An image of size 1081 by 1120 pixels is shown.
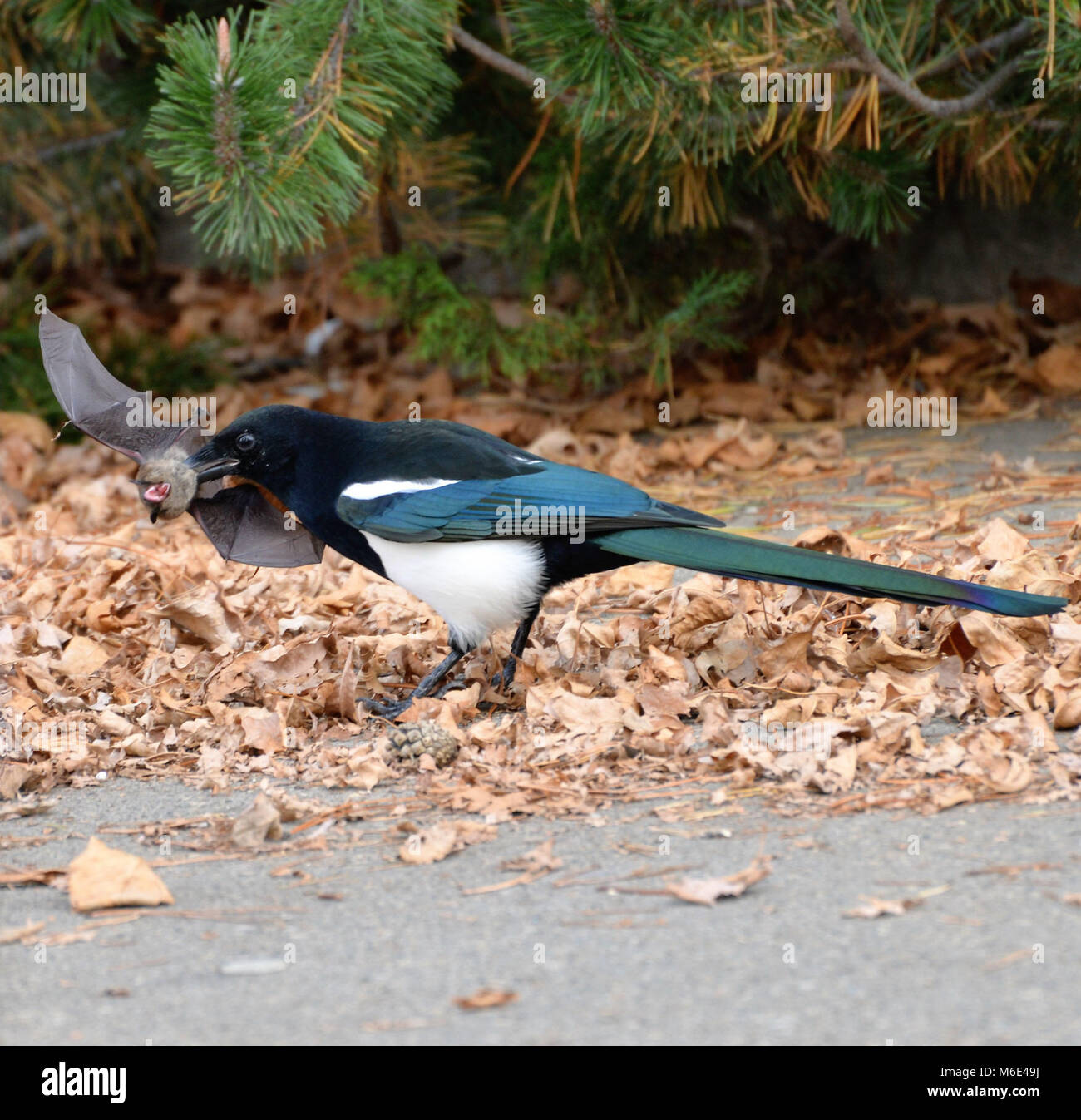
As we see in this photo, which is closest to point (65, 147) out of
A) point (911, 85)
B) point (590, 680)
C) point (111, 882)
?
point (911, 85)

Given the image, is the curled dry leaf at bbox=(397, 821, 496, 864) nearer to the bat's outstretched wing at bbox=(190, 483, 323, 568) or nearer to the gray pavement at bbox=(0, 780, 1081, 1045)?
the gray pavement at bbox=(0, 780, 1081, 1045)

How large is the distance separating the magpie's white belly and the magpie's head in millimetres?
317

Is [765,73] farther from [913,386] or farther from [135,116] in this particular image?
[135,116]

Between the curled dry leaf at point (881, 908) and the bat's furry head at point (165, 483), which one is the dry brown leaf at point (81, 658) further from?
the curled dry leaf at point (881, 908)

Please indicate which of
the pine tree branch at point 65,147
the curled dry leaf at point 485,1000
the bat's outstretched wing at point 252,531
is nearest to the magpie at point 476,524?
the bat's outstretched wing at point 252,531

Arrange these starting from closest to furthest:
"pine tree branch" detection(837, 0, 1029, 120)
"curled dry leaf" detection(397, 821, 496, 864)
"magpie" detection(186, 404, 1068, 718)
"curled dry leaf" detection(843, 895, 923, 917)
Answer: "curled dry leaf" detection(843, 895, 923, 917) < "curled dry leaf" detection(397, 821, 496, 864) < "magpie" detection(186, 404, 1068, 718) < "pine tree branch" detection(837, 0, 1029, 120)

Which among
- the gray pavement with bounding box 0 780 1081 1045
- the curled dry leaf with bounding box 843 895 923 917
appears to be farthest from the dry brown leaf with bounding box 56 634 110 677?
the curled dry leaf with bounding box 843 895 923 917

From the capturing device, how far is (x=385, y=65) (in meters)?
4.17

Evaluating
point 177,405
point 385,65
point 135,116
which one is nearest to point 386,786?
point 385,65

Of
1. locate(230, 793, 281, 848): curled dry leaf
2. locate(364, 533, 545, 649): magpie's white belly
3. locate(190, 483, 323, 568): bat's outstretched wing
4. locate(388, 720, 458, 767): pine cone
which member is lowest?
locate(230, 793, 281, 848): curled dry leaf

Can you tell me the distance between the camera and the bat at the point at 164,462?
3.40 meters

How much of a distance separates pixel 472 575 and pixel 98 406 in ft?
3.42

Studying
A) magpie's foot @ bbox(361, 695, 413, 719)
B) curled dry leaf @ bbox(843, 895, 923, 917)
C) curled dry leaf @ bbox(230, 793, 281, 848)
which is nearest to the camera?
curled dry leaf @ bbox(843, 895, 923, 917)

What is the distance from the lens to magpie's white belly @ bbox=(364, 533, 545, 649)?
3.18 m
